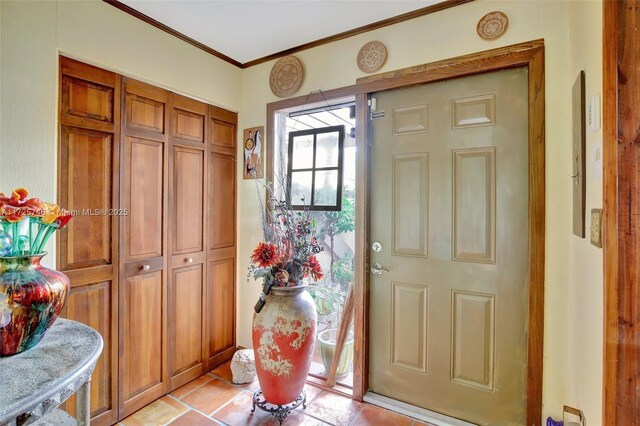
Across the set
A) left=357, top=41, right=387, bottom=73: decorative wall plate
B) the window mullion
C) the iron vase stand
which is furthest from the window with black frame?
the iron vase stand

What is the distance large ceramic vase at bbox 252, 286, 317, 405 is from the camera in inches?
70.1

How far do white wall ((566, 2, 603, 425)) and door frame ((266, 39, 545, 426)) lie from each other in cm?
14

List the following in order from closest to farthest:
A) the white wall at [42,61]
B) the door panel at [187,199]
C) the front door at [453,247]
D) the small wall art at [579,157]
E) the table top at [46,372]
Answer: the table top at [46,372]
the small wall art at [579,157]
the white wall at [42,61]
the front door at [453,247]
the door panel at [187,199]

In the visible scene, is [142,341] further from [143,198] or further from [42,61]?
[42,61]

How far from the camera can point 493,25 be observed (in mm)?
1677

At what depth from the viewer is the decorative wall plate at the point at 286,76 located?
7.61 feet

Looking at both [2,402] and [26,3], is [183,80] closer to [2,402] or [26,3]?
[26,3]

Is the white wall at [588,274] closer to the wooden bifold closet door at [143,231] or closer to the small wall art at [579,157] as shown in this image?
the small wall art at [579,157]

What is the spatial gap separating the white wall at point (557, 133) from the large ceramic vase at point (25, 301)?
183cm

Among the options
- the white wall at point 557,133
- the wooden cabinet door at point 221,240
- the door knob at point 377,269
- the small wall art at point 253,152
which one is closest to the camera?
the white wall at point 557,133

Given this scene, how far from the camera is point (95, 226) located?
1.75m

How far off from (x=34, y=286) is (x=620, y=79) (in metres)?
1.87

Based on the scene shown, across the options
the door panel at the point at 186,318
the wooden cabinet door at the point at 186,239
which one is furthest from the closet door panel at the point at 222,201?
the door panel at the point at 186,318

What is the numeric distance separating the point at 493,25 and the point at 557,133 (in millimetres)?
700
